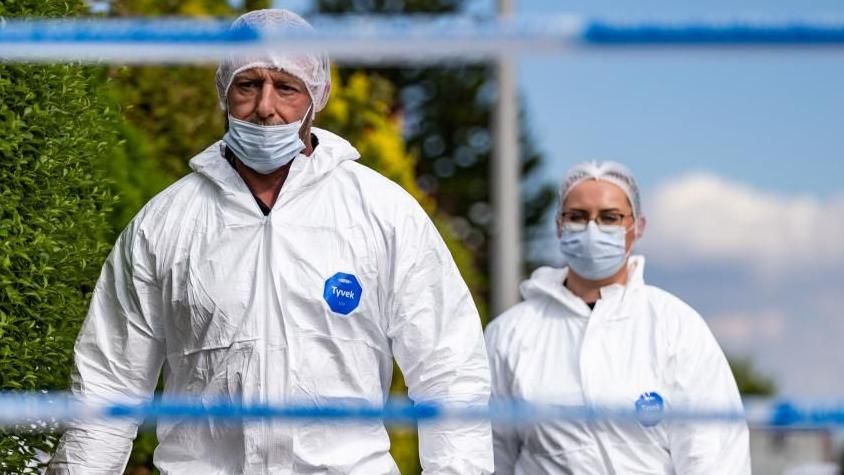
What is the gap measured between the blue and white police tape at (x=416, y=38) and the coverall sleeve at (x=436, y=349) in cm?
141

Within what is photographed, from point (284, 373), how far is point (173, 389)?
37 cm

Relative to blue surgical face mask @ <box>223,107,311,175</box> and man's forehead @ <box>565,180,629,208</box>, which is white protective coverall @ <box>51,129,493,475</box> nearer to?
blue surgical face mask @ <box>223,107,311,175</box>


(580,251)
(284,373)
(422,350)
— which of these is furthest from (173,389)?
(580,251)

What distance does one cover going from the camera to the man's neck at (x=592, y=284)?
197 inches

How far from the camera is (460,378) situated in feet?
12.8

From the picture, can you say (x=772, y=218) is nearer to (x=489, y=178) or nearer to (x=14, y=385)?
(x=14, y=385)

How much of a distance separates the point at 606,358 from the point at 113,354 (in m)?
1.56

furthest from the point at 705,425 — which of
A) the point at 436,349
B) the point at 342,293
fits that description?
the point at 342,293

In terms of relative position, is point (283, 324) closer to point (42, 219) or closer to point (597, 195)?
point (42, 219)

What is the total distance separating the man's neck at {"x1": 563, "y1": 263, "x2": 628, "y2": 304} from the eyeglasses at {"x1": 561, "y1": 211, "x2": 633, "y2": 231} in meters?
0.15

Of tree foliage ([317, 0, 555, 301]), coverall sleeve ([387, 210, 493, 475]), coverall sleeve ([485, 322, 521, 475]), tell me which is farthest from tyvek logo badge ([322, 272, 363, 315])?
tree foliage ([317, 0, 555, 301])

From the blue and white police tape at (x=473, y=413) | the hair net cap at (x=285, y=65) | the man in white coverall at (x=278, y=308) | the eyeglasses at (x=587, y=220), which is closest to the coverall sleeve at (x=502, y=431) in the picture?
the eyeglasses at (x=587, y=220)

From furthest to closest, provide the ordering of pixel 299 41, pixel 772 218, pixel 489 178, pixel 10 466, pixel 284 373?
pixel 489 178
pixel 772 218
pixel 10 466
pixel 284 373
pixel 299 41

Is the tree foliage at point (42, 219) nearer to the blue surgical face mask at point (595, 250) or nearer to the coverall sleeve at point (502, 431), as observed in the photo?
the coverall sleeve at point (502, 431)
